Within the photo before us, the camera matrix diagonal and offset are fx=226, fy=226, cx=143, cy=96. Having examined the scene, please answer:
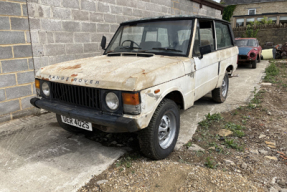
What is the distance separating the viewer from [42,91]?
3.28m

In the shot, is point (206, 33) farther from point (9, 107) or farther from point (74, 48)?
point (9, 107)

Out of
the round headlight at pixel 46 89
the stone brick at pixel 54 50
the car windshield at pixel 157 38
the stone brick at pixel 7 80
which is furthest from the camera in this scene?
the stone brick at pixel 54 50

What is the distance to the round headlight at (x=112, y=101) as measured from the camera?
2.51 m

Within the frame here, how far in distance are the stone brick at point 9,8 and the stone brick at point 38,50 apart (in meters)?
0.68


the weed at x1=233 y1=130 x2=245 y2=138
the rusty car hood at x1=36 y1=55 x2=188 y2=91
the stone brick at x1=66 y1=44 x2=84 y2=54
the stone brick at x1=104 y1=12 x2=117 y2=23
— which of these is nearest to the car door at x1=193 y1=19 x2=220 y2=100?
the rusty car hood at x1=36 y1=55 x2=188 y2=91

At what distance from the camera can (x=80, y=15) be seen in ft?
18.1

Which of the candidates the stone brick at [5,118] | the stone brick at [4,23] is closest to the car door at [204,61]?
the stone brick at [4,23]

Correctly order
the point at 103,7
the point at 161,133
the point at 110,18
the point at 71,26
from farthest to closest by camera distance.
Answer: the point at 110,18
the point at 103,7
the point at 71,26
the point at 161,133

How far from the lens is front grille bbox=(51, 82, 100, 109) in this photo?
106 inches

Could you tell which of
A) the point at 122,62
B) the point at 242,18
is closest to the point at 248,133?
the point at 122,62

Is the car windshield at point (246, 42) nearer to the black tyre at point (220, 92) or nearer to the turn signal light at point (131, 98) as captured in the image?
the black tyre at point (220, 92)

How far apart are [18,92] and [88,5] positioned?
2.69 m

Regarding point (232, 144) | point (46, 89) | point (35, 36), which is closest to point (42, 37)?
point (35, 36)

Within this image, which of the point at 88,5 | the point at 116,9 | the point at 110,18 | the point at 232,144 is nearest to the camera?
the point at 232,144
